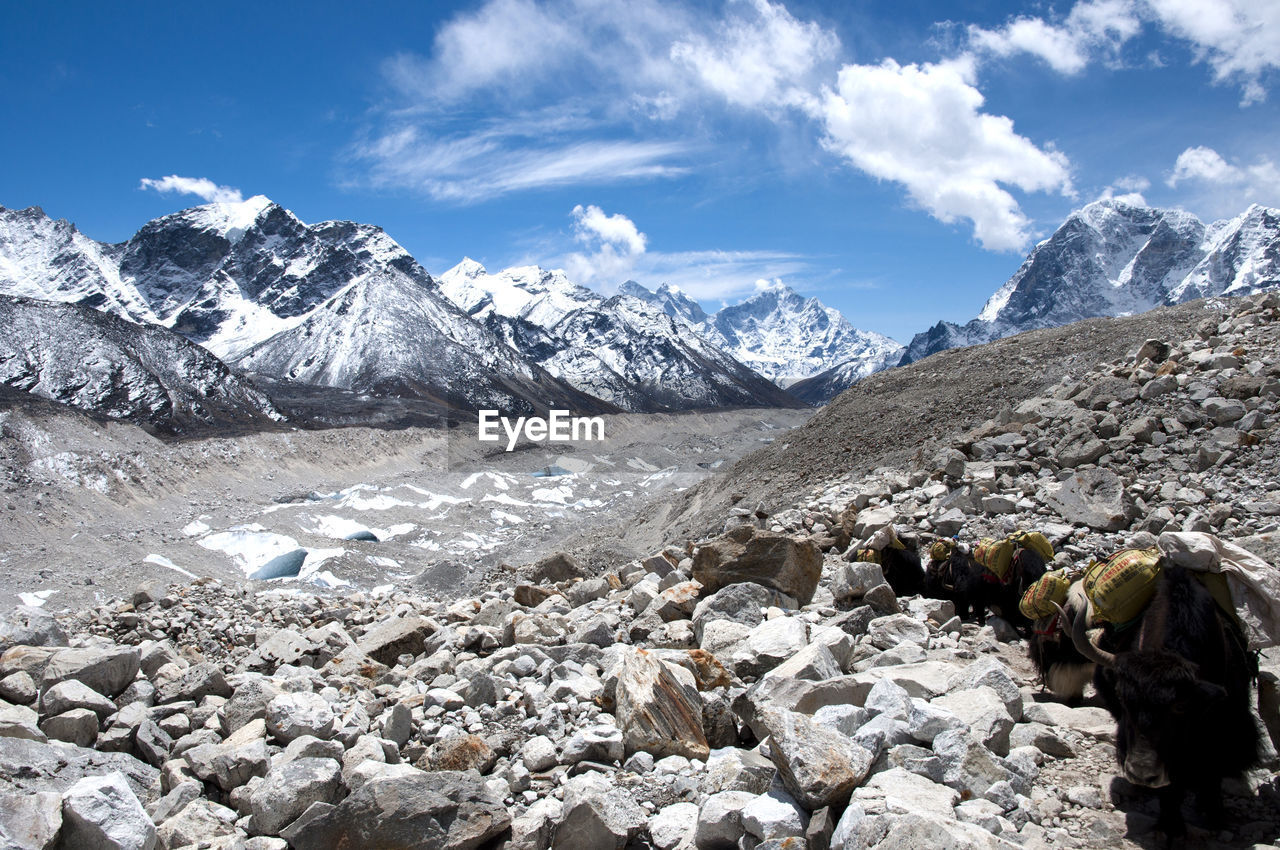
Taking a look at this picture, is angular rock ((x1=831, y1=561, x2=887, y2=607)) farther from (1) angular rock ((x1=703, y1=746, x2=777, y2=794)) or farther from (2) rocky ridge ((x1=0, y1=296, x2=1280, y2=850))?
(1) angular rock ((x1=703, y1=746, x2=777, y2=794))

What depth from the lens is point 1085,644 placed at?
388cm

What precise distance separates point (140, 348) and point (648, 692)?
221ft

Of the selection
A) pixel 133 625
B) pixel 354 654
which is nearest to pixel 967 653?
pixel 354 654

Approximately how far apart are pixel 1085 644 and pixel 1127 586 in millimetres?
394

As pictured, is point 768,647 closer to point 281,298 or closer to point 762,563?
point 762,563

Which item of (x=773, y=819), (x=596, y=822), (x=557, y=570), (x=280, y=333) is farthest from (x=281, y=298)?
(x=773, y=819)

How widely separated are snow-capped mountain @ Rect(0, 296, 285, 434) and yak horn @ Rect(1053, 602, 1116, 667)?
5416cm

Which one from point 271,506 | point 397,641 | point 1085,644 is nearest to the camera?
point 1085,644

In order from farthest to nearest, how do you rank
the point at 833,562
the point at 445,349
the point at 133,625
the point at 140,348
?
the point at 445,349
the point at 140,348
the point at 833,562
the point at 133,625

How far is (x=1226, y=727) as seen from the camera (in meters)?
3.29

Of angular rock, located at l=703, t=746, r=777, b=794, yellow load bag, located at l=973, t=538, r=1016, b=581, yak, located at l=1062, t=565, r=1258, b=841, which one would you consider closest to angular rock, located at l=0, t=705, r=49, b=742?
angular rock, located at l=703, t=746, r=777, b=794

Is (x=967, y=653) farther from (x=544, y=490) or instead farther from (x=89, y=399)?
(x=89, y=399)

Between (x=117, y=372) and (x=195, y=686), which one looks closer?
(x=195, y=686)

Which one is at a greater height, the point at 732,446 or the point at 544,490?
the point at 732,446
